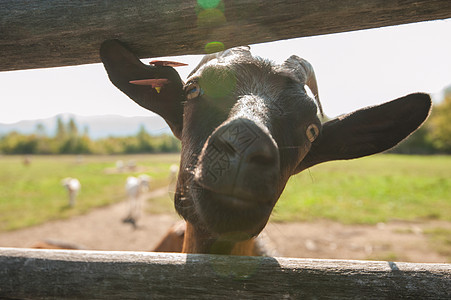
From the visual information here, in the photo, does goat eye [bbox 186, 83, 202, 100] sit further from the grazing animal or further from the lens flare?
the lens flare

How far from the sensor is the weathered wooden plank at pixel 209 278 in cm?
153

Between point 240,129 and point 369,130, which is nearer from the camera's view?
point 240,129

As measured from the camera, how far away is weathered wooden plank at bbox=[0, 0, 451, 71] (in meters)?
1.47

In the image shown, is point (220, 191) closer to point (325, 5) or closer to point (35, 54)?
point (325, 5)

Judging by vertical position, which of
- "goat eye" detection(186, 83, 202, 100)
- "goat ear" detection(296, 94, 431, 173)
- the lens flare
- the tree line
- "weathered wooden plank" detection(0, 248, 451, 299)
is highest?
the lens flare

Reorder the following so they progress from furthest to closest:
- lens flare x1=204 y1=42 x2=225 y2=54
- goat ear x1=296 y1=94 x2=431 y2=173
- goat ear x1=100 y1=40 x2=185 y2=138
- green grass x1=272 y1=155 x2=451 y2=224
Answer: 1. green grass x1=272 y1=155 x2=451 y2=224
2. goat ear x1=296 y1=94 x2=431 y2=173
3. goat ear x1=100 y1=40 x2=185 y2=138
4. lens flare x1=204 y1=42 x2=225 y2=54

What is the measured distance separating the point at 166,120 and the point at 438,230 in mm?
9984

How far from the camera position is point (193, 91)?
2.16 m

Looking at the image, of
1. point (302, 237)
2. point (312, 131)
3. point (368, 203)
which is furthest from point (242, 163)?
point (368, 203)

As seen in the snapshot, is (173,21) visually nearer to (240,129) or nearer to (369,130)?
(240,129)

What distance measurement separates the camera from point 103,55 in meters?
1.78

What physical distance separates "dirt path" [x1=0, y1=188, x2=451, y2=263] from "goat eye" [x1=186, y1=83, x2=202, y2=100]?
5075mm

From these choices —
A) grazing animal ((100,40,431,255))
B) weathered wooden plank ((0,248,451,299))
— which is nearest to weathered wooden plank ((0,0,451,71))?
grazing animal ((100,40,431,255))

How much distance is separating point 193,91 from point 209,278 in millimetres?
1235
